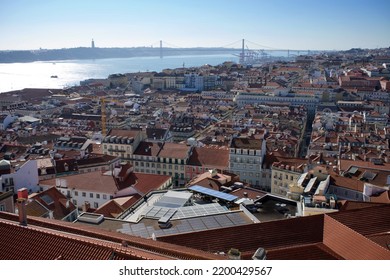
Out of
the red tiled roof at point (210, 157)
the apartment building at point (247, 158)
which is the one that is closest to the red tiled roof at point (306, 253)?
the apartment building at point (247, 158)

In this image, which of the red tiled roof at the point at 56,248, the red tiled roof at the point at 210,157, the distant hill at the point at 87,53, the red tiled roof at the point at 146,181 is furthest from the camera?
the distant hill at the point at 87,53

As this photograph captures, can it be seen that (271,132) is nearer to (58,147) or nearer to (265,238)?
(58,147)

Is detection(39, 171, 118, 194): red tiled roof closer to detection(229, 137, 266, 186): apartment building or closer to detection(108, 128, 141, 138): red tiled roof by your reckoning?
detection(108, 128, 141, 138): red tiled roof

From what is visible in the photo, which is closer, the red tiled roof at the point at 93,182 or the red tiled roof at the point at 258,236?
the red tiled roof at the point at 258,236

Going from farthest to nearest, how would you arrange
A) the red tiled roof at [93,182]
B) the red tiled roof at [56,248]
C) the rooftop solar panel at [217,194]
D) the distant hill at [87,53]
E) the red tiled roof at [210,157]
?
1. the distant hill at [87,53]
2. the red tiled roof at [210,157]
3. the red tiled roof at [93,182]
4. the rooftop solar panel at [217,194]
5. the red tiled roof at [56,248]

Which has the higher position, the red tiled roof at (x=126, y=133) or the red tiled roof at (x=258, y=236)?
the red tiled roof at (x=258, y=236)

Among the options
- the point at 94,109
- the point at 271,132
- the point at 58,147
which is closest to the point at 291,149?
the point at 271,132

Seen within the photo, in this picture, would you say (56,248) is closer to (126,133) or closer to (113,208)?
(113,208)

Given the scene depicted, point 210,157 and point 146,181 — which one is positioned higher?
point 146,181

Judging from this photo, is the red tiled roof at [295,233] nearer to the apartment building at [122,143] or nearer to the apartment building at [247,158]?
the apartment building at [247,158]

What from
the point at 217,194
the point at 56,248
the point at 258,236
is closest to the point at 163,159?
the point at 217,194
